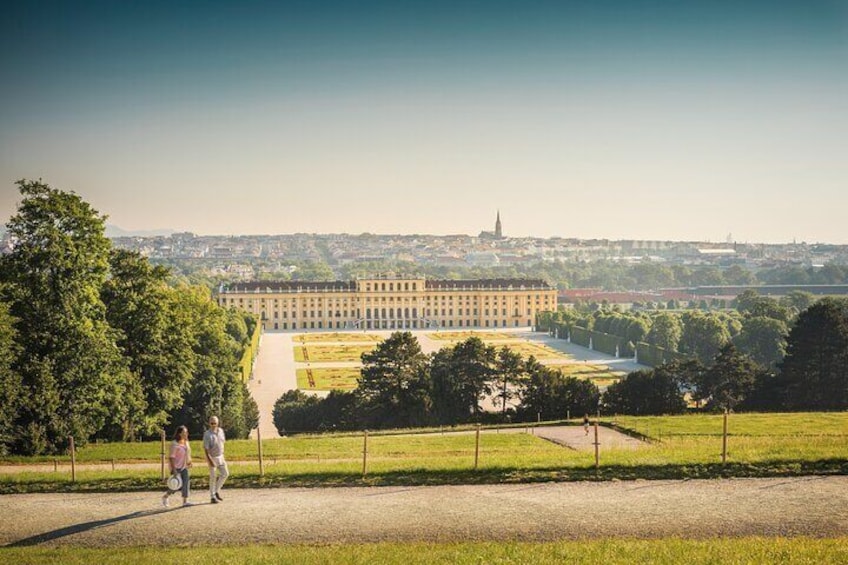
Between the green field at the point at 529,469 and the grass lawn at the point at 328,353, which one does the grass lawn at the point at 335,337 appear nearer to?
the grass lawn at the point at 328,353

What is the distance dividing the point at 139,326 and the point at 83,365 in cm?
404

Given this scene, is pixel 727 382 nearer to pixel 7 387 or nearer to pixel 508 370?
pixel 508 370

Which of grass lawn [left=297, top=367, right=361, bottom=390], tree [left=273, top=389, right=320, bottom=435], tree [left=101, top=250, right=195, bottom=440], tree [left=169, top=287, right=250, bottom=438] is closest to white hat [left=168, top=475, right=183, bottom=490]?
tree [left=101, top=250, right=195, bottom=440]

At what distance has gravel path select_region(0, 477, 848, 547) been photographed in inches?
404

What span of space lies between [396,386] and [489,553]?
25.6 metres

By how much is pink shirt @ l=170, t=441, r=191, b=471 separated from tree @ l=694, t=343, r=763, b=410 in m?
27.8

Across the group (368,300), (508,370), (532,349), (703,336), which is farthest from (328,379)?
(368,300)

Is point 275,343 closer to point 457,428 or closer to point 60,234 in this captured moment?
point 457,428

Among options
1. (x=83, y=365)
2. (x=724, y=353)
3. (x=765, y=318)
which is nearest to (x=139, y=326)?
(x=83, y=365)

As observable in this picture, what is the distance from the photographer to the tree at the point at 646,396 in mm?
35125

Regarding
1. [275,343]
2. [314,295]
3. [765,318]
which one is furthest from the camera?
[314,295]

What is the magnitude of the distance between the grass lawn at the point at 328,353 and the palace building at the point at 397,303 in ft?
97.6

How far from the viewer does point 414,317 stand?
115062mm

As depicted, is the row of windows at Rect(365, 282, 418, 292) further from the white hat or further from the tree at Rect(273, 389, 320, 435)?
the white hat
